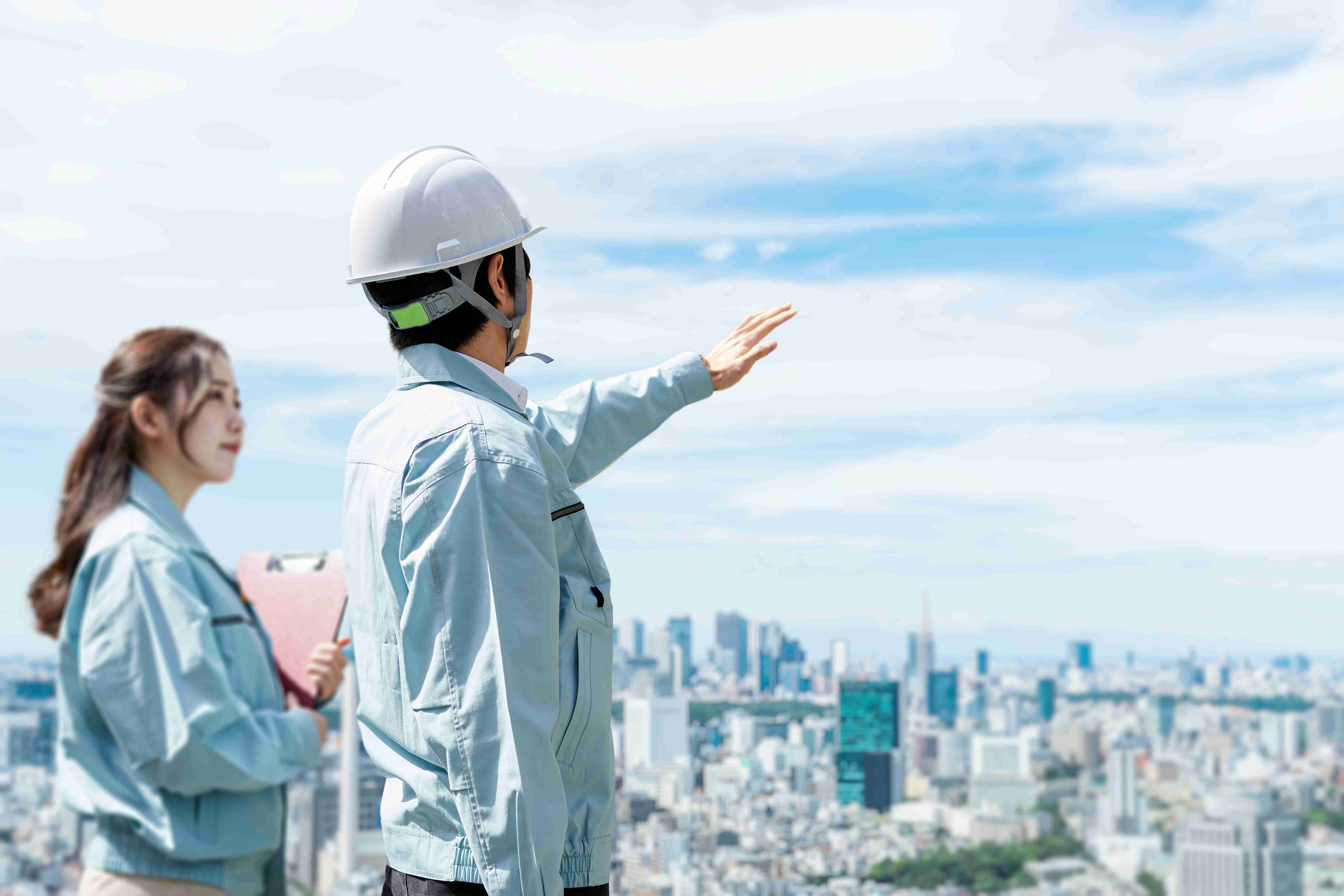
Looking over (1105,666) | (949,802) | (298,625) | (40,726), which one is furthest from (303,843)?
(1105,666)

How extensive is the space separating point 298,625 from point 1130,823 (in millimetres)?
38876

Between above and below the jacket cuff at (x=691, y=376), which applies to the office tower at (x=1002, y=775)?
below

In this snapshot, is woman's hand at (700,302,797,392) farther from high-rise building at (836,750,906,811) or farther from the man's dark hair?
high-rise building at (836,750,906,811)

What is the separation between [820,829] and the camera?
30.8 metres

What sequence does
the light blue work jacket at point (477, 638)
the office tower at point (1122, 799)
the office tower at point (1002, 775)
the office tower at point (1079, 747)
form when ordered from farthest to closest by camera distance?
the office tower at point (1079, 747)
the office tower at point (1002, 775)
the office tower at point (1122, 799)
the light blue work jacket at point (477, 638)

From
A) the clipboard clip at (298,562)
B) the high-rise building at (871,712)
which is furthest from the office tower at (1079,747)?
the clipboard clip at (298,562)

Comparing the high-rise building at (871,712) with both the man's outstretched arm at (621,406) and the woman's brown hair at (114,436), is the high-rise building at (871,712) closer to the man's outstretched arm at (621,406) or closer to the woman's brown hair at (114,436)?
the woman's brown hair at (114,436)

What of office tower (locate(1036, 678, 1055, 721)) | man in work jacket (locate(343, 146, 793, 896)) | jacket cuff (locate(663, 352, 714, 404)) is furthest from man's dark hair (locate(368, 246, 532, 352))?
office tower (locate(1036, 678, 1055, 721))

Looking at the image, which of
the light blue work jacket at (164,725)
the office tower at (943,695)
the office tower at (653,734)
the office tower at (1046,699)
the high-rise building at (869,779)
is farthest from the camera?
the office tower at (943,695)

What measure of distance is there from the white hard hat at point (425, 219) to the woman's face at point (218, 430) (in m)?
0.75

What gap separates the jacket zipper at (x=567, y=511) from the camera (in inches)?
41.6

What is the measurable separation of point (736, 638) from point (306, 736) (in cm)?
4904

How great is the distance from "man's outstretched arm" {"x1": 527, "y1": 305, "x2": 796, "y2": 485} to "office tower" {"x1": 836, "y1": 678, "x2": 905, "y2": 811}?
126 feet

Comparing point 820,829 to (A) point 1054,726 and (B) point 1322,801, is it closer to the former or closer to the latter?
(B) point 1322,801
